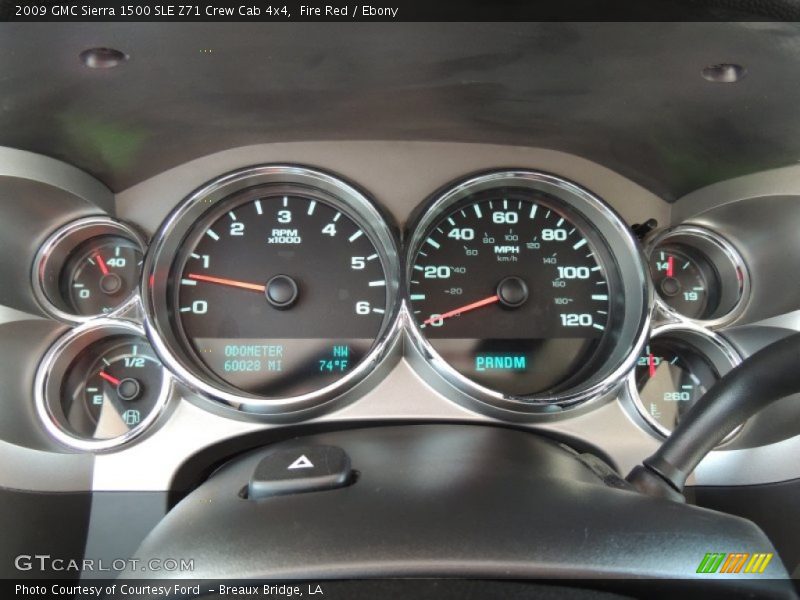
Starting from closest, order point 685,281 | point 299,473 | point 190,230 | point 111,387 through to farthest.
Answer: point 299,473 < point 111,387 < point 190,230 < point 685,281

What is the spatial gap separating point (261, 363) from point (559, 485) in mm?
974

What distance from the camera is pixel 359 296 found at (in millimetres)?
1995

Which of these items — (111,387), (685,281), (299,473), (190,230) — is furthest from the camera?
(685,281)

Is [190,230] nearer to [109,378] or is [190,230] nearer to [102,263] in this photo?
[102,263]

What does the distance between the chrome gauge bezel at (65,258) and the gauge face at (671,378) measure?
1453mm

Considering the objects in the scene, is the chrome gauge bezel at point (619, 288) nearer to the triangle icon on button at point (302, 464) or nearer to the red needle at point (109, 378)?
the triangle icon on button at point (302, 464)

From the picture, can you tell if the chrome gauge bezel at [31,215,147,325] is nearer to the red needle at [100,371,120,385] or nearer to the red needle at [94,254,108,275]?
the red needle at [94,254,108,275]

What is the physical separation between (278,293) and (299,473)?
2.55 feet

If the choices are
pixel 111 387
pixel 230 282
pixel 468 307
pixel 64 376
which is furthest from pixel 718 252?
pixel 64 376

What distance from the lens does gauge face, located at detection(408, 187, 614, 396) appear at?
1974mm

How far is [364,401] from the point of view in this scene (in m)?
1.82

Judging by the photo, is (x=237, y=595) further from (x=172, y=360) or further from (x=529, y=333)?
(x=529, y=333)

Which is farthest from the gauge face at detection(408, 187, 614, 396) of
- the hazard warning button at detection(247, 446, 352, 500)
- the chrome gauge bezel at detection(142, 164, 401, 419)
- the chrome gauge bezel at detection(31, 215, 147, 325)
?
the chrome gauge bezel at detection(31, 215, 147, 325)
